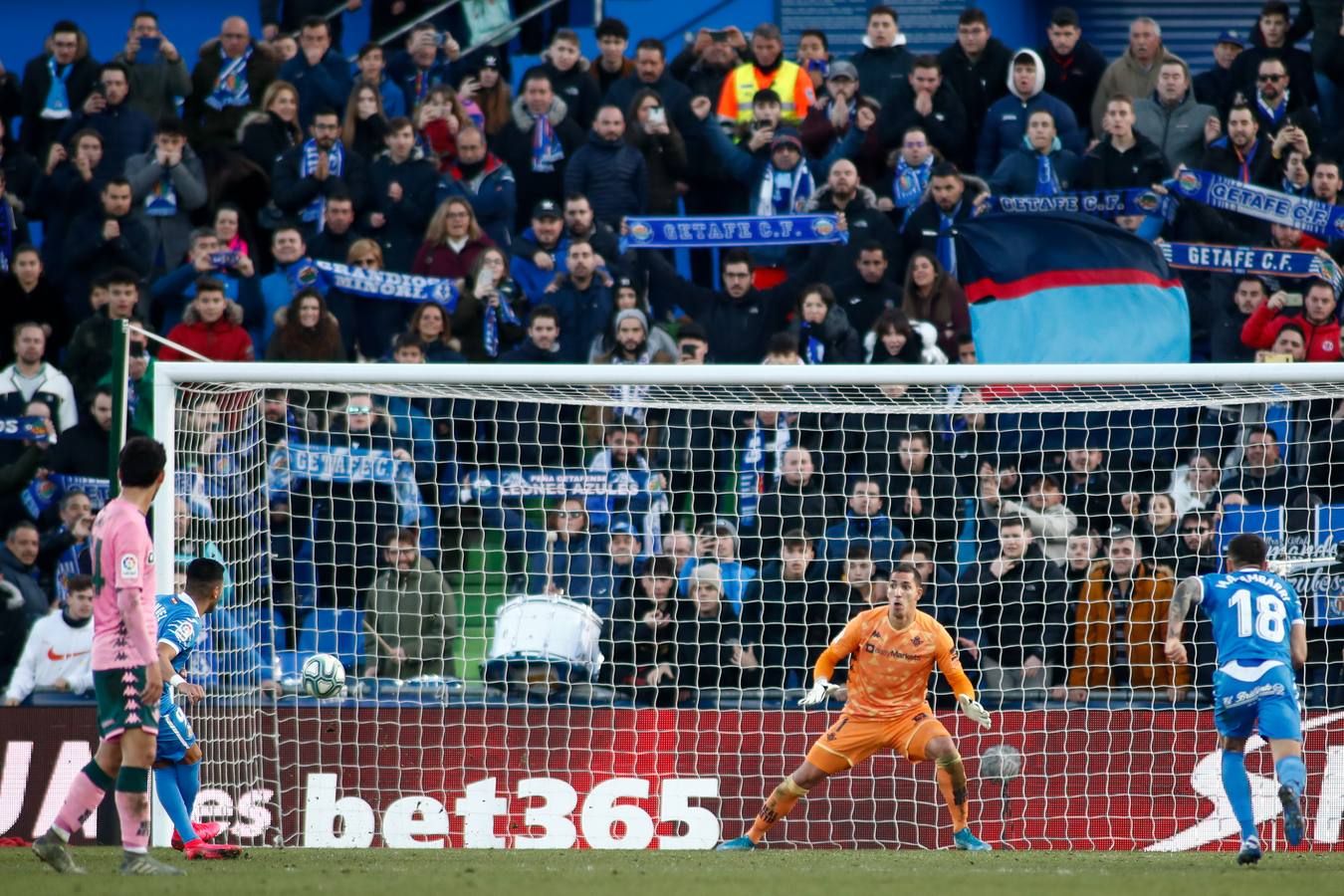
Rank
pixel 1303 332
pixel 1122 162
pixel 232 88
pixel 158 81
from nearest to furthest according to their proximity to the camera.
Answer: pixel 1303 332
pixel 1122 162
pixel 232 88
pixel 158 81

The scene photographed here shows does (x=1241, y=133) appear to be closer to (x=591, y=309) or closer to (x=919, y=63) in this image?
(x=919, y=63)

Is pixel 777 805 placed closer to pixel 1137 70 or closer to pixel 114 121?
pixel 1137 70

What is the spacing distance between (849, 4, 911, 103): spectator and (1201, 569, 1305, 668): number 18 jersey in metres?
6.31

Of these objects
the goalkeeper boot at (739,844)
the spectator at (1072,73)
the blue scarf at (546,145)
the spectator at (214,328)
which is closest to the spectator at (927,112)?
the spectator at (1072,73)

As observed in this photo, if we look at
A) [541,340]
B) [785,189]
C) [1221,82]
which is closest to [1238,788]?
[541,340]

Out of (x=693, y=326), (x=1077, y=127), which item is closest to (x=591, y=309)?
(x=693, y=326)

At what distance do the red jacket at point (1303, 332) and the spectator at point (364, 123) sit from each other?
21.6 ft

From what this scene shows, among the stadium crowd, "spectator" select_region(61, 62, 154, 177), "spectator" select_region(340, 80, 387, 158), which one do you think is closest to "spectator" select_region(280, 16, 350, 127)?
the stadium crowd

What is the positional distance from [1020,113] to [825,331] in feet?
8.80

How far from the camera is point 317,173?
1323 cm

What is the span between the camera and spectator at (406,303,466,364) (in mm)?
12250

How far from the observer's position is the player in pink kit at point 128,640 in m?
6.96

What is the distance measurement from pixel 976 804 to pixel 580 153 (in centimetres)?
573

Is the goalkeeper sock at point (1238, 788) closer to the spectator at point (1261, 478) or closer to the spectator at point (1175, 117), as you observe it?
the spectator at point (1261, 478)
